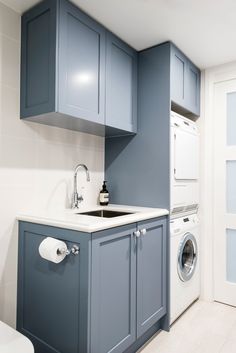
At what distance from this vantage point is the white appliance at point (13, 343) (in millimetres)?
1104

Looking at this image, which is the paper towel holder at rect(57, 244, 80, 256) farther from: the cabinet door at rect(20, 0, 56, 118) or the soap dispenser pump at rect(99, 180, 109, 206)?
the soap dispenser pump at rect(99, 180, 109, 206)

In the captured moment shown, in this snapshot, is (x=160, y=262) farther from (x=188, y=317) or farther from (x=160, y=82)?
(x=160, y=82)

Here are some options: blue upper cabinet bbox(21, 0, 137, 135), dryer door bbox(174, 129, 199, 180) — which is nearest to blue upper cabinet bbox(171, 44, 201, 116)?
dryer door bbox(174, 129, 199, 180)

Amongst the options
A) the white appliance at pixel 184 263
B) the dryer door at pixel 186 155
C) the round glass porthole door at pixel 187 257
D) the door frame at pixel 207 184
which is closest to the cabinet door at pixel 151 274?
the white appliance at pixel 184 263

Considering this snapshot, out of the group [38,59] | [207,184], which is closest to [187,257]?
[207,184]

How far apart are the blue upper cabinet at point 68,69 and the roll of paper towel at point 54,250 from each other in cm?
78

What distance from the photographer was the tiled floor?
179 cm

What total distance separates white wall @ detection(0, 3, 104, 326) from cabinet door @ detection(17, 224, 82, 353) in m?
0.08

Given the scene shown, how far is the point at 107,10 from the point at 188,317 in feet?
8.35

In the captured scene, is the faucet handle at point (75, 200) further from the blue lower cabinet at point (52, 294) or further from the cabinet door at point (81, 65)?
the cabinet door at point (81, 65)

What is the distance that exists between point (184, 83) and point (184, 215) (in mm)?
1222

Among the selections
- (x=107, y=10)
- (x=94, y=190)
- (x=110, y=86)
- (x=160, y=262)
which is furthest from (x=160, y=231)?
(x=107, y=10)

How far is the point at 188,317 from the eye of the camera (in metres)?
2.21

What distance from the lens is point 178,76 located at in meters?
2.18
